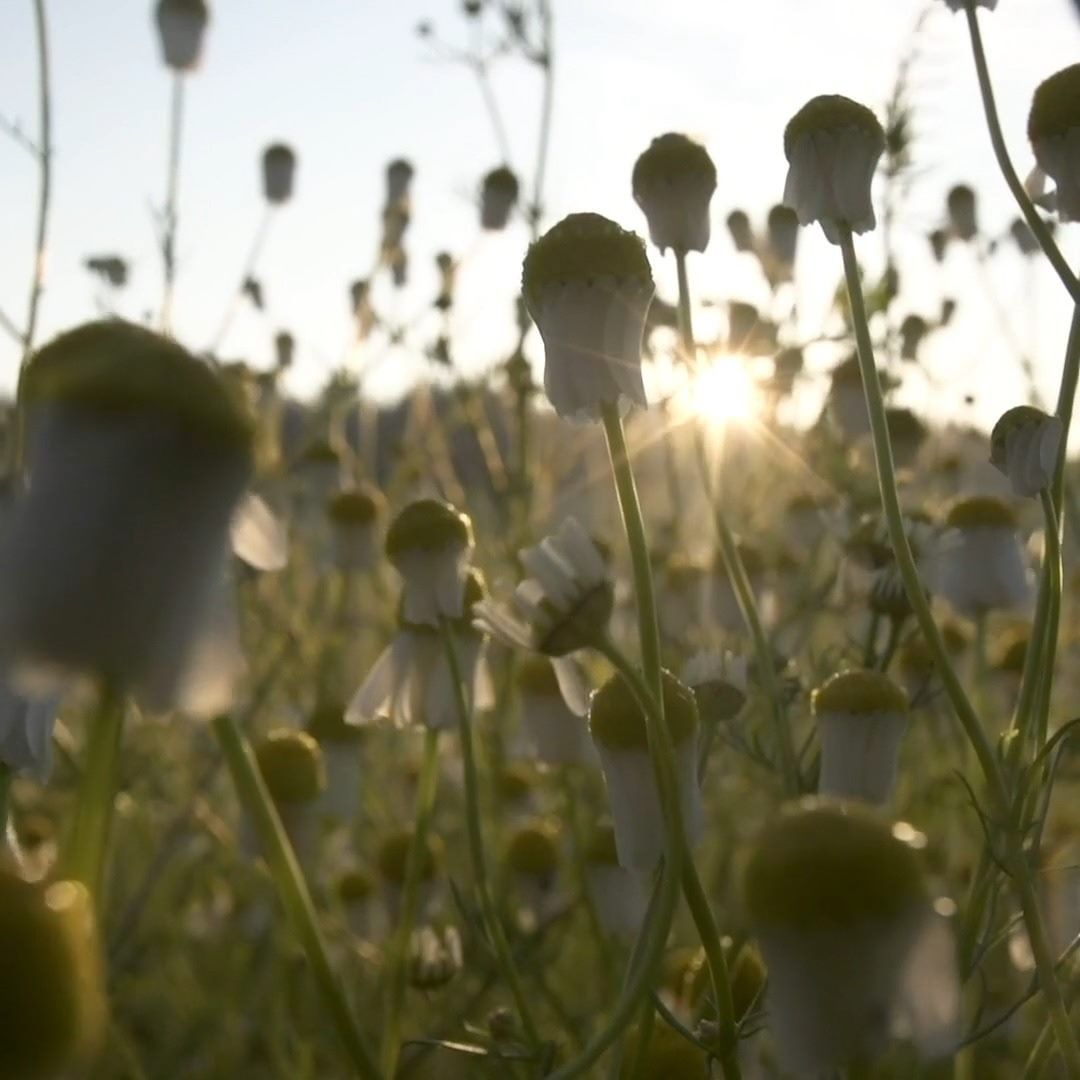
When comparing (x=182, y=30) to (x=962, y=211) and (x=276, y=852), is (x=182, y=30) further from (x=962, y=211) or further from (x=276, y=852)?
(x=276, y=852)

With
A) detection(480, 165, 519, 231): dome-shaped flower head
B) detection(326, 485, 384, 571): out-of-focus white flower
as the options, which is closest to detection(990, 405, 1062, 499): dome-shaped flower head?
detection(326, 485, 384, 571): out-of-focus white flower

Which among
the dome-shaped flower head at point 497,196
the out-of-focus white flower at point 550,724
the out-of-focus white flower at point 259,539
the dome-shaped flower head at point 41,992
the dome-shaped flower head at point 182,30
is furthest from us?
the dome-shaped flower head at point 497,196

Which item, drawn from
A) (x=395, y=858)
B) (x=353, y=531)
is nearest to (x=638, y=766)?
(x=395, y=858)

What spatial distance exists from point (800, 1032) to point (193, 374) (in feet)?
0.83

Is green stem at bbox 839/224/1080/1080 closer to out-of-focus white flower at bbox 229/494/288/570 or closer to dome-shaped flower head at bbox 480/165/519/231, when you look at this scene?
out-of-focus white flower at bbox 229/494/288/570

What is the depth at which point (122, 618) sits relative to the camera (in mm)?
419

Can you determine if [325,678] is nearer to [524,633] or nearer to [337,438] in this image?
[337,438]

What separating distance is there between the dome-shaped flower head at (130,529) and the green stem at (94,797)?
0.08 ft

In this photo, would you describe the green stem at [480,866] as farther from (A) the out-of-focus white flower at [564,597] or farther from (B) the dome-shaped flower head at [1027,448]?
(B) the dome-shaped flower head at [1027,448]

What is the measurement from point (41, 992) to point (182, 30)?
5.45 feet

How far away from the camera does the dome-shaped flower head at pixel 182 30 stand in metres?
1.81

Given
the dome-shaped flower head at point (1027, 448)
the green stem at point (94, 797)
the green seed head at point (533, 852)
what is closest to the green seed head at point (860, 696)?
the dome-shaped flower head at point (1027, 448)

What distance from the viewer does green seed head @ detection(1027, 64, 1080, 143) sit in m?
0.86

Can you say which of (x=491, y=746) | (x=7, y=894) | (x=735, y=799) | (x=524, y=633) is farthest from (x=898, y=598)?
(x=735, y=799)
